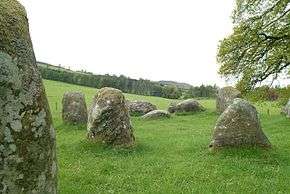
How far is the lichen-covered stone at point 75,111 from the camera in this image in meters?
31.6

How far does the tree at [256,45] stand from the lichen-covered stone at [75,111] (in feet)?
35.8

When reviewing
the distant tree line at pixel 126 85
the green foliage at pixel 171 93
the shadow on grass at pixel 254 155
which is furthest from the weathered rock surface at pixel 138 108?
the distant tree line at pixel 126 85

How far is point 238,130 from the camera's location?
1831cm

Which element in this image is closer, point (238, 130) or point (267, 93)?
point (238, 130)

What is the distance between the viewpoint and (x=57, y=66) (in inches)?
4916

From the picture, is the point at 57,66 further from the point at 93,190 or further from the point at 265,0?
the point at 93,190

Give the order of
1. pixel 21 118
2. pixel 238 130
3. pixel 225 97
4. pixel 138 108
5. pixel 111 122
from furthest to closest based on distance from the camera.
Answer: pixel 138 108 < pixel 225 97 < pixel 111 122 < pixel 238 130 < pixel 21 118

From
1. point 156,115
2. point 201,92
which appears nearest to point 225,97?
point 156,115

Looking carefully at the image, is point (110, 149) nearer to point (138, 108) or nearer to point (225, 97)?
point (225, 97)

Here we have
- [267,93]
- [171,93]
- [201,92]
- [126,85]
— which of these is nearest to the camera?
[267,93]

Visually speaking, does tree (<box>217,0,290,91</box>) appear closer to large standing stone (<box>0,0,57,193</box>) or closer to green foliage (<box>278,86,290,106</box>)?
green foliage (<box>278,86,290,106</box>)

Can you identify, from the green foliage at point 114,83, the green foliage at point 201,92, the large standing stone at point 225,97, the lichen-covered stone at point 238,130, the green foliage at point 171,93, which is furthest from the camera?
the green foliage at point 114,83

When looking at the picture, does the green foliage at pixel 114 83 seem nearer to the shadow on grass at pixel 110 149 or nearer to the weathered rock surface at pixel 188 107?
the weathered rock surface at pixel 188 107

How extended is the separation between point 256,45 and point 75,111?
13.7 m
